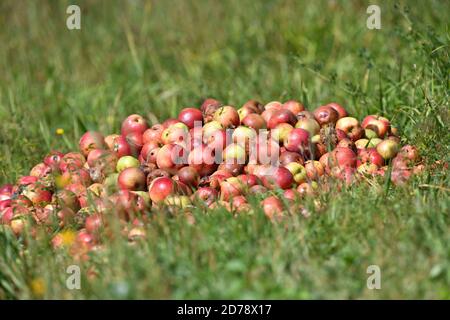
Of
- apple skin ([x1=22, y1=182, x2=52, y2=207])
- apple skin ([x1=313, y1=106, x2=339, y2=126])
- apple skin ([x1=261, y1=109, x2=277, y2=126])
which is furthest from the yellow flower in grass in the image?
apple skin ([x1=313, y1=106, x2=339, y2=126])

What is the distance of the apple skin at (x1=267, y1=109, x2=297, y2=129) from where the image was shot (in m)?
4.61

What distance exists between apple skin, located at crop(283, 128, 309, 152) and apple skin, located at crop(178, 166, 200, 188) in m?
0.60

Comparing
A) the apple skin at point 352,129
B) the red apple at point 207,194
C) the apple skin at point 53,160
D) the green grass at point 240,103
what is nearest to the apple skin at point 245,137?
the red apple at point 207,194

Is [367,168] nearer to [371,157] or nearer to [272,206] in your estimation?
[371,157]

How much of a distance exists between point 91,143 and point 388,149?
1895 mm

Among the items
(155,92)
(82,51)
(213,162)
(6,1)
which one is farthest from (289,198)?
(6,1)

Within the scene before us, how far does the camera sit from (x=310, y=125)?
4535 mm

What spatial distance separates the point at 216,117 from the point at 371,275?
200cm

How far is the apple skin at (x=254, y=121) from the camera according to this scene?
15.1ft

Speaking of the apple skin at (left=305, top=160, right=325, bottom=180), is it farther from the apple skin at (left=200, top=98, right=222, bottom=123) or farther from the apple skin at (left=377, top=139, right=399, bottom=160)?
the apple skin at (left=200, top=98, right=222, bottom=123)

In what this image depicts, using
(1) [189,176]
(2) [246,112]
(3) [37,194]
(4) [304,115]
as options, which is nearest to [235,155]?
(1) [189,176]

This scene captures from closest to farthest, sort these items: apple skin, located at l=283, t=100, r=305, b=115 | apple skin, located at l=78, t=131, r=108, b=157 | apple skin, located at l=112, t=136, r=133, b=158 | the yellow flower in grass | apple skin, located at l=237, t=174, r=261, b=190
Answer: the yellow flower in grass → apple skin, located at l=237, t=174, r=261, b=190 → apple skin, located at l=112, t=136, r=133, b=158 → apple skin, located at l=78, t=131, r=108, b=157 → apple skin, located at l=283, t=100, r=305, b=115

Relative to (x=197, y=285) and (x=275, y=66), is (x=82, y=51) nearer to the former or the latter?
(x=275, y=66)

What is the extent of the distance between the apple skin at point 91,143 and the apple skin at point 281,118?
1.10 metres
